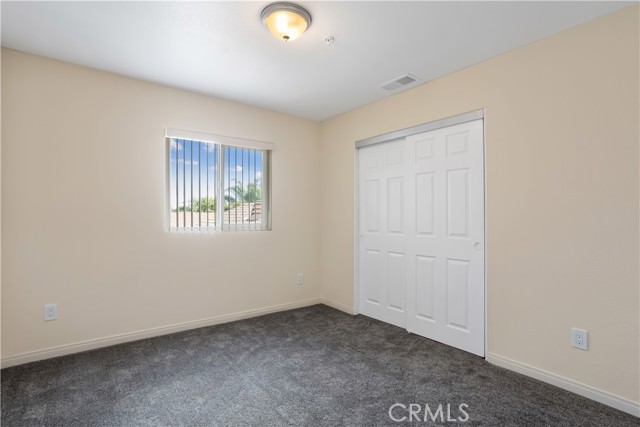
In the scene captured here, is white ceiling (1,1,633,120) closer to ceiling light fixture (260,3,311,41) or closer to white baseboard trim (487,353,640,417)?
ceiling light fixture (260,3,311,41)

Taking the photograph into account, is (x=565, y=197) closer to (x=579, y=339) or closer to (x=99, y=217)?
(x=579, y=339)

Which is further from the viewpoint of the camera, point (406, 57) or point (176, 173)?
point (176, 173)

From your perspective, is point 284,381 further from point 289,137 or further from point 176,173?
point 289,137

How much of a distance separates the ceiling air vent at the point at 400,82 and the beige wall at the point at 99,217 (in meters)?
1.61

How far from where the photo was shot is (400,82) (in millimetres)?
3115

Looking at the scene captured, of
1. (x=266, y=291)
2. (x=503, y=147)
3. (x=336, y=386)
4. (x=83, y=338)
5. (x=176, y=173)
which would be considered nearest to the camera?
(x=336, y=386)

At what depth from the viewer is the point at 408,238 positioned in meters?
3.35

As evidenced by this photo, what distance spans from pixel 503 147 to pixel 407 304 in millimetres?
1774

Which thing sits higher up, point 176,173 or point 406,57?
point 406,57

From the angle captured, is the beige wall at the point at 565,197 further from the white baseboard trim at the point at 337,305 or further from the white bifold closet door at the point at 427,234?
the white baseboard trim at the point at 337,305

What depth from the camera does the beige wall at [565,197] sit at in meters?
1.99

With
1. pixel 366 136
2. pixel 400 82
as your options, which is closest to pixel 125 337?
pixel 366 136

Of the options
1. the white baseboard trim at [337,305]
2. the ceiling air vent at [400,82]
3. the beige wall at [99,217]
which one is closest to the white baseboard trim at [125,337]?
the beige wall at [99,217]

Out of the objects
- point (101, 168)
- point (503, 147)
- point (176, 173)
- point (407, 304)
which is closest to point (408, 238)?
point (407, 304)
